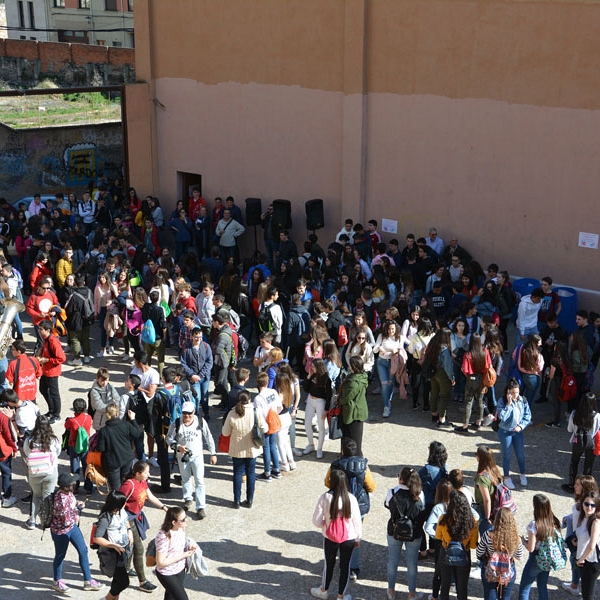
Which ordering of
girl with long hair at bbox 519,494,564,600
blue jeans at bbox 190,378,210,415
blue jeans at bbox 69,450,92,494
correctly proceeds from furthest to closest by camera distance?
1. blue jeans at bbox 190,378,210,415
2. blue jeans at bbox 69,450,92,494
3. girl with long hair at bbox 519,494,564,600

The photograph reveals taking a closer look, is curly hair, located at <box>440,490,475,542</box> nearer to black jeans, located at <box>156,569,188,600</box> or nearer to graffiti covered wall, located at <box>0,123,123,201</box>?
black jeans, located at <box>156,569,188,600</box>

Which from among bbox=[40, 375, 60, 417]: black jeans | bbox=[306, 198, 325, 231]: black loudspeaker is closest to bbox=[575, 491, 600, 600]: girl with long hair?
bbox=[40, 375, 60, 417]: black jeans

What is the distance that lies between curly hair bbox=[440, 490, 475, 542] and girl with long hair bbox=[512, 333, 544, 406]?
4256mm

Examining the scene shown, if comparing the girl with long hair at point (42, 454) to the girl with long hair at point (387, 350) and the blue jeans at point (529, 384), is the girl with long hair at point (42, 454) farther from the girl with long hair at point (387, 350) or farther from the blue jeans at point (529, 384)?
the blue jeans at point (529, 384)

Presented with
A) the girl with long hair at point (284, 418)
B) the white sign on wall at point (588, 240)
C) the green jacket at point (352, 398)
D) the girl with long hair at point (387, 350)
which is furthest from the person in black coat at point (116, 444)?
the white sign on wall at point (588, 240)

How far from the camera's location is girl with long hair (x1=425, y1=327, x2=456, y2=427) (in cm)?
1221

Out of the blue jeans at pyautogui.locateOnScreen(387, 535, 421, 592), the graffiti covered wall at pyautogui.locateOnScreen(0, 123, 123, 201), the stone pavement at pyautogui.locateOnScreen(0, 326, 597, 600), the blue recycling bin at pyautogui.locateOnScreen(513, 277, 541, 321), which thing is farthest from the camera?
the graffiti covered wall at pyautogui.locateOnScreen(0, 123, 123, 201)

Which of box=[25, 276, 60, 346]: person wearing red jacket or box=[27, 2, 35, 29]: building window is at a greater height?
box=[27, 2, 35, 29]: building window

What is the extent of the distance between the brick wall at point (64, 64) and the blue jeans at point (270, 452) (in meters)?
36.6

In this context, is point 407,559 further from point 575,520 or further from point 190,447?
point 190,447

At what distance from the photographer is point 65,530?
346 inches

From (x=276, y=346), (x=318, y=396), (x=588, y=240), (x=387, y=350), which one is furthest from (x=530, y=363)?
(x=588, y=240)

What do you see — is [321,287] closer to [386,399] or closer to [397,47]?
[386,399]

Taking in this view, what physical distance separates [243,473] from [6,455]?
8.99 ft
